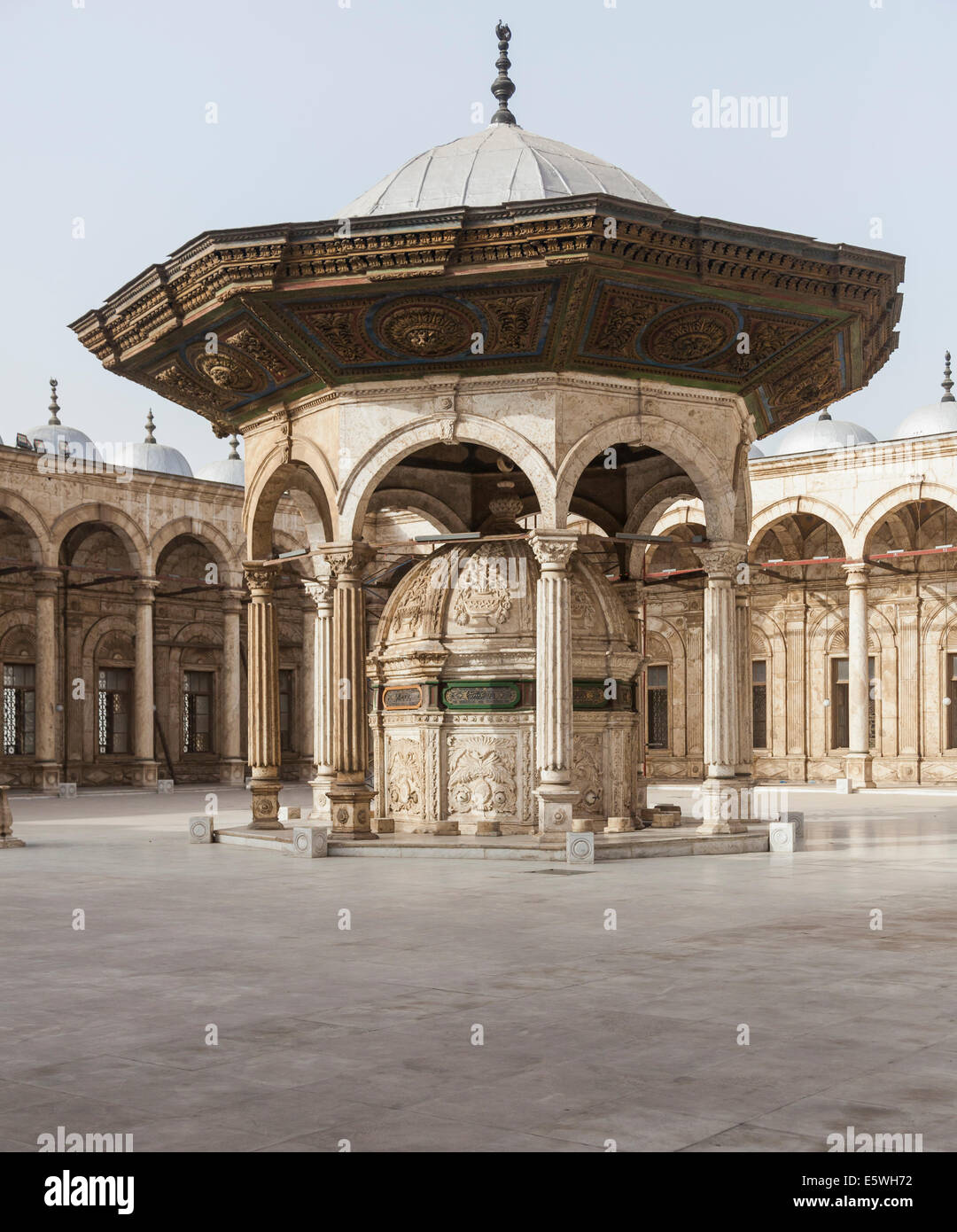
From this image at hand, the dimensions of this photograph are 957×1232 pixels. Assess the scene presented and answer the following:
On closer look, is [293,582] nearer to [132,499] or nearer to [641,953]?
[132,499]

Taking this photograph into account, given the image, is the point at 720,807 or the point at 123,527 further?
the point at 123,527

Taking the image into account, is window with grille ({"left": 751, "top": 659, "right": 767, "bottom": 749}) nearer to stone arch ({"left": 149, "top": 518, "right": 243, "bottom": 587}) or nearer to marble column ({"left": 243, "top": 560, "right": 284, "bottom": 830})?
stone arch ({"left": 149, "top": 518, "right": 243, "bottom": 587})

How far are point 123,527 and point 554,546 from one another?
726 inches

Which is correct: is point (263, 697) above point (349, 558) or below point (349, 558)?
below

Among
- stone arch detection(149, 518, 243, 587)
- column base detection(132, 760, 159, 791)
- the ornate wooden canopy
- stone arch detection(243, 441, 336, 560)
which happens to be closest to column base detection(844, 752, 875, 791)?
stone arch detection(149, 518, 243, 587)

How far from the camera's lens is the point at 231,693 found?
30781 mm

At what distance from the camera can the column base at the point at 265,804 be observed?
47.2 feet

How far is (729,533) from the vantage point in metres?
13.0

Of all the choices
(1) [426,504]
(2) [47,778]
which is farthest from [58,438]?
(1) [426,504]

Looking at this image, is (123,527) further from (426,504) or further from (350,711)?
(350,711)

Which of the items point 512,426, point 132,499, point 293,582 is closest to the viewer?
point 512,426

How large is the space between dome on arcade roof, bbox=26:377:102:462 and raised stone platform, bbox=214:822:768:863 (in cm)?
2134
